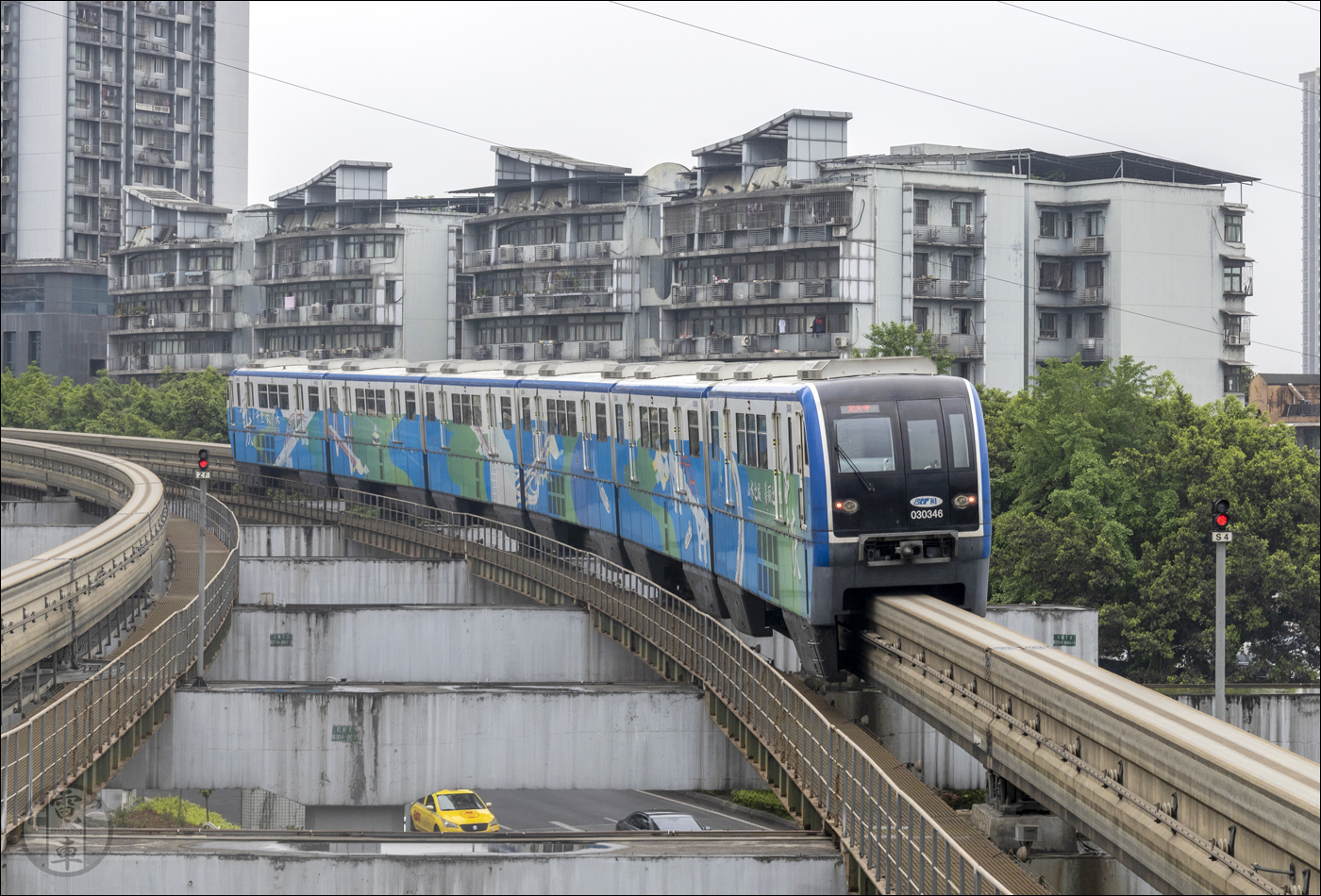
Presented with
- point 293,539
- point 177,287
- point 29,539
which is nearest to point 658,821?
point 293,539

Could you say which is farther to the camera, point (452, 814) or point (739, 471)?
point (452, 814)

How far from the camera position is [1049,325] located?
229ft

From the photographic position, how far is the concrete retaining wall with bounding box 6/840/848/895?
1708 cm

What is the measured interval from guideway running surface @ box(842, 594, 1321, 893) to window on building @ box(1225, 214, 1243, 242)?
55031mm

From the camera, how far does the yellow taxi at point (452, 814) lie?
1258 inches

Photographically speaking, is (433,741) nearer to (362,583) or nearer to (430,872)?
(430,872)

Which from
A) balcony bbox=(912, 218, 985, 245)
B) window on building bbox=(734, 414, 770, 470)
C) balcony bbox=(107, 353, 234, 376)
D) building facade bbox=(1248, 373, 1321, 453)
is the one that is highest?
balcony bbox=(912, 218, 985, 245)

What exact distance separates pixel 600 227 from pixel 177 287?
31.1 metres

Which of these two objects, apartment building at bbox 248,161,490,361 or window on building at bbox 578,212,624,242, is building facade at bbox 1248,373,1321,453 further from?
apartment building at bbox 248,161,490,361

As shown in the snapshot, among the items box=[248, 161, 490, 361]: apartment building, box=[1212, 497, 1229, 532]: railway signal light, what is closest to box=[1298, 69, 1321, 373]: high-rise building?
box=[248, 161, 490, 361]: apartment building

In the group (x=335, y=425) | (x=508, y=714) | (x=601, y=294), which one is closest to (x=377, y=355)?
(x=601, y=294)

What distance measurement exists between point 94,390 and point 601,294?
3070cm

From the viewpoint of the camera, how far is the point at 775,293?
226ft

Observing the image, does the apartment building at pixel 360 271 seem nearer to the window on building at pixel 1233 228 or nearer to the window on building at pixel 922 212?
the window on building at pixel 922 212
